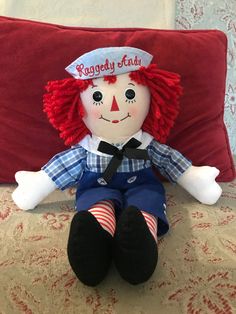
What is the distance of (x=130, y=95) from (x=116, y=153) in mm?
129

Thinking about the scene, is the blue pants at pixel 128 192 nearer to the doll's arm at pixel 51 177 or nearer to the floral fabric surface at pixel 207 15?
the doll's arm at pixel 51 177

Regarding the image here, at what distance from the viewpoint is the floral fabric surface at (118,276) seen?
0.58m

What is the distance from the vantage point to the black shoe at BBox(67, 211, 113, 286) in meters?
0.59

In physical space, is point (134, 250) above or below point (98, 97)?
below

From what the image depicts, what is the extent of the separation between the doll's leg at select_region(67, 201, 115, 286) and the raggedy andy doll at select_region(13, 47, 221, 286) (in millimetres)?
73

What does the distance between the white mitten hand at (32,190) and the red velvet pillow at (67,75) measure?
0.08 meters

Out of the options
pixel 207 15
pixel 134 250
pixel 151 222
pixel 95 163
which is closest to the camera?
pixel 134 250

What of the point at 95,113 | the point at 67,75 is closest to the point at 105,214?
the point at 95,113

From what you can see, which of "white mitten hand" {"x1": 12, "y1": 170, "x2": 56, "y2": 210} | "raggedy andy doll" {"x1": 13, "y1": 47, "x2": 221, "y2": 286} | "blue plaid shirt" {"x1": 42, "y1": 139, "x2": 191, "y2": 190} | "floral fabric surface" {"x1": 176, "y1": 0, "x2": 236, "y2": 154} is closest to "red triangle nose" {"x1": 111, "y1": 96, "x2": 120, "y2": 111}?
"raggedy andy doll" {"x1": 13, "y1": 47, "x2": 221, "y2": 286}

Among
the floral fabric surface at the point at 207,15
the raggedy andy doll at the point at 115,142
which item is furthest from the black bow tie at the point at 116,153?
the floral fabric surface at the point at 207,15

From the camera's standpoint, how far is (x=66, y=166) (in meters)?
0.86

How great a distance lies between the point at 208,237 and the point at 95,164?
0.93 ft

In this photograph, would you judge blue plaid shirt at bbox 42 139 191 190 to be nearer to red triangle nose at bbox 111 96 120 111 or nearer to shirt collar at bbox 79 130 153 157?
shirt collar at bbox 79 130 153 157

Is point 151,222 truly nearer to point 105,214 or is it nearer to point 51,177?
Answer: point 105,214
